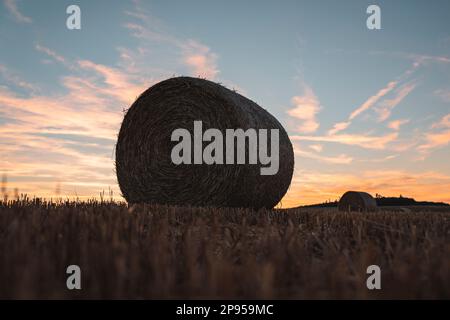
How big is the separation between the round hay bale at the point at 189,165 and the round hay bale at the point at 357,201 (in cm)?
605

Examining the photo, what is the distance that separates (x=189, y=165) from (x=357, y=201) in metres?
8.29

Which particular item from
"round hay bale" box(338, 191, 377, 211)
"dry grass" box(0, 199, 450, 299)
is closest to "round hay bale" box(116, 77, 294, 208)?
"dry grass" box(0, 199, 450, 299)

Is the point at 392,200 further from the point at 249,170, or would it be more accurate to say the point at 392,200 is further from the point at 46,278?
the point at 46,278

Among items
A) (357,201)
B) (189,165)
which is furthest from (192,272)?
(357,201)

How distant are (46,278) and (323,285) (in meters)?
1.20

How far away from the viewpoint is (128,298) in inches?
71.2

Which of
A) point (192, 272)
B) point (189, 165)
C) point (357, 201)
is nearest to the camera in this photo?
point (192, 272)

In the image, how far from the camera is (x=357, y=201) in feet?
47.5

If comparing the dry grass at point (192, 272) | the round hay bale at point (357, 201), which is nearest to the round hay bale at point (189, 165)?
the dry grass at point (192, 272)

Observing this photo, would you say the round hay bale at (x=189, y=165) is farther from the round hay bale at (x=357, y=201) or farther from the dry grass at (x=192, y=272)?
the round hay bale at (x=357, y=201)

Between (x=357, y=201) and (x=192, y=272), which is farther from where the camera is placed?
(x=357, y=201)

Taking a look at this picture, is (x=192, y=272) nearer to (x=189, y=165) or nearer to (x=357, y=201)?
(x=189, y=165)

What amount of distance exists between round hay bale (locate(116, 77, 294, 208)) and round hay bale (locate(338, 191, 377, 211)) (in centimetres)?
605
